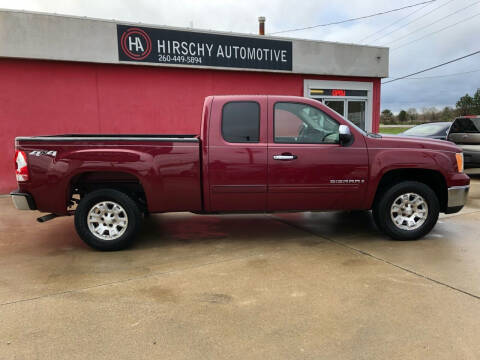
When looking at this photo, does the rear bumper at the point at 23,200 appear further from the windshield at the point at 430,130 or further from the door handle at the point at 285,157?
the windshield at the point at 430,130

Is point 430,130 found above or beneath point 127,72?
beneath

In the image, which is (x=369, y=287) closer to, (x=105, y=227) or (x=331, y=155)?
(x=331, y=155)

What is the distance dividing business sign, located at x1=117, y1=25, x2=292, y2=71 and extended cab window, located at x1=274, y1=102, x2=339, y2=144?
5.81 metres

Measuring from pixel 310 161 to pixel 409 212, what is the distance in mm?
1549

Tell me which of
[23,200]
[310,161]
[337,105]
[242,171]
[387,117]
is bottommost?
[23,200]

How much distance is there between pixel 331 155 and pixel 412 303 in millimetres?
2057

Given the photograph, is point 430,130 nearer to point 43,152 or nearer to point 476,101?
point 43,152

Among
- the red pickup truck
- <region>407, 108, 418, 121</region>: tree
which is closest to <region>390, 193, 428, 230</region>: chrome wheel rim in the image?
the red pickup truck

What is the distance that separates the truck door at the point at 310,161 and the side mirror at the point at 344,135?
0.05 m

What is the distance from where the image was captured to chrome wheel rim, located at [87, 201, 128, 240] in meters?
4.61

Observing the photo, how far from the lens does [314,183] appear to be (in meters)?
4.73

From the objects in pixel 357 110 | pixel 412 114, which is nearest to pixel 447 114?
pixel 412 114

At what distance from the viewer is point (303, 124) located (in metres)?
4.84

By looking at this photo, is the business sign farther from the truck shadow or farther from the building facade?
the truck shadow
